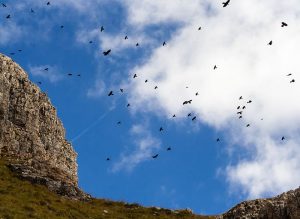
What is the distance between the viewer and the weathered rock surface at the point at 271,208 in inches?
2031

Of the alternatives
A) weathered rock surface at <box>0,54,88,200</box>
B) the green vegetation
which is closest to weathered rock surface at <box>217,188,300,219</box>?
the green vegetation

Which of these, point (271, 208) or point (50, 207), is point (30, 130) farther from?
point (271, 208)

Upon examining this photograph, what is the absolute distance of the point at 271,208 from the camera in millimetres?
54031

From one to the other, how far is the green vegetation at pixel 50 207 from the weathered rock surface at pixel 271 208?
46.6 feet

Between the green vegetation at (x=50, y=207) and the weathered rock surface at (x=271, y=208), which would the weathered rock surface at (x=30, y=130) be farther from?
the weathered rock surface at (x=271, y=208)

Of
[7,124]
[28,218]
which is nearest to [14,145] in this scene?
[7,124]

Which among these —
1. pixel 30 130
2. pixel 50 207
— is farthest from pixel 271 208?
pixel 30 130

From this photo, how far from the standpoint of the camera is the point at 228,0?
115 ft

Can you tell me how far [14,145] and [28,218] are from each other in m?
38.0

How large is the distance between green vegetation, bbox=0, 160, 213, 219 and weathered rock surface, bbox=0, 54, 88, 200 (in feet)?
23.7

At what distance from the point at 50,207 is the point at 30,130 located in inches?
1419

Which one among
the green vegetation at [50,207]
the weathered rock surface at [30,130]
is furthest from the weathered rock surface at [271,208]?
the weathered rock surface at [30,130]

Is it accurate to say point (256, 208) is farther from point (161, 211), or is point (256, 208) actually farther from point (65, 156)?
point (65, 156)

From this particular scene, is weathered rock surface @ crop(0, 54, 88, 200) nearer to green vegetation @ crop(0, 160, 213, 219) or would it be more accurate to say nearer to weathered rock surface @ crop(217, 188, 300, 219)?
green vegetation @ crop(0, 160, 213, 219)
